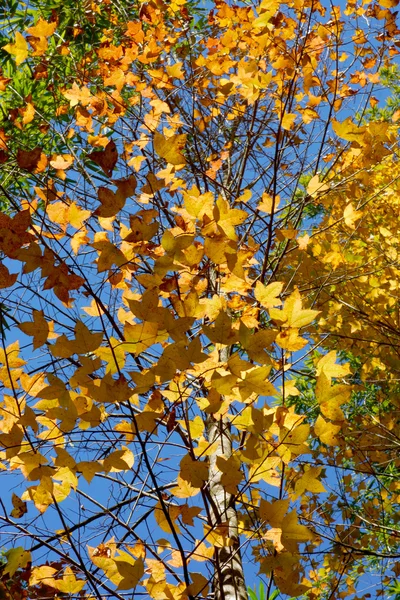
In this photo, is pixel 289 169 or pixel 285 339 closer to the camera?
pixel 285 339

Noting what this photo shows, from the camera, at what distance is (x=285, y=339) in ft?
4.79

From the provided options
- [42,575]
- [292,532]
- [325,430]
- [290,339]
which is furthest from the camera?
[42,575]

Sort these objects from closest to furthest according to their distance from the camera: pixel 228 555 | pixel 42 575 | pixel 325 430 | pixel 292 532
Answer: pixel 292 532 < pixel 325 430 < pixel 42 575 < pixel 228 555

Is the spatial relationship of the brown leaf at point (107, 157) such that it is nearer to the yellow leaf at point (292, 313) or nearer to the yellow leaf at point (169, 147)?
the yellow leaf at point (169, 147)

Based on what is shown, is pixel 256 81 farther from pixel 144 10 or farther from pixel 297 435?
pixel 297 435

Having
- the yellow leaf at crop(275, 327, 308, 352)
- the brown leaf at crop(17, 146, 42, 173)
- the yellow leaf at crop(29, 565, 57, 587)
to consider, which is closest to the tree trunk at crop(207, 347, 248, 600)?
the yellow leaf at crop(275, 327, 308, 352)

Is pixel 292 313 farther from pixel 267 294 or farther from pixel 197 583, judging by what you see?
pixel 197 583

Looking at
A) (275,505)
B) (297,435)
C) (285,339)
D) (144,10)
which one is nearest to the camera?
(275,505)

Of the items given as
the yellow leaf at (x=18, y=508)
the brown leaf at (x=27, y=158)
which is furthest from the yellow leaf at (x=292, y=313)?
the yellow leaf at (x=18, y=508)

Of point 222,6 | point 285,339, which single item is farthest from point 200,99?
point 285,339

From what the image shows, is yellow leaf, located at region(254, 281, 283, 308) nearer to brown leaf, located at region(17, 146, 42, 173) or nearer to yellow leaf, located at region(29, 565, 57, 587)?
brown leaf, located at region(17, 146, 42, 173)

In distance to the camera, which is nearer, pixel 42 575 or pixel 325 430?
pixel 325 430

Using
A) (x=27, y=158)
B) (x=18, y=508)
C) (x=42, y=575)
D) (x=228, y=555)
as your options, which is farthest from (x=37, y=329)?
(x=228, y=555)

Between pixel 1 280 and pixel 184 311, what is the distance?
42cm
